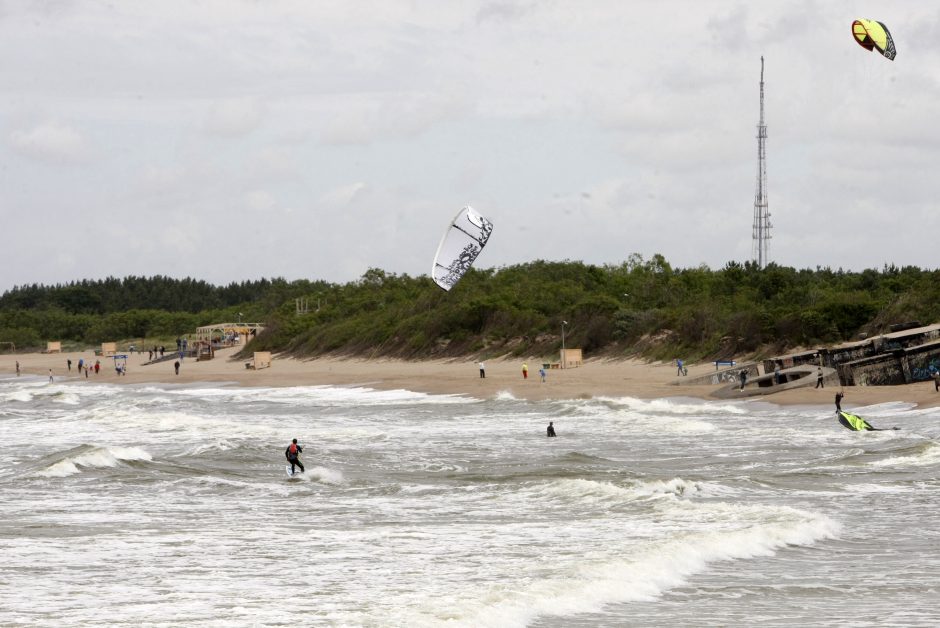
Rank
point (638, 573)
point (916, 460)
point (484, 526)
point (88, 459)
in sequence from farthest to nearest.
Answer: point (88, 459) → point (916, 460) → point (484, 526) → point (638, 573)

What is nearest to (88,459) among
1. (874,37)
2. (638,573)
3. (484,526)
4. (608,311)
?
(484,526)

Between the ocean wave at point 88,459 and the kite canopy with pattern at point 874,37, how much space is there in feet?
79.4

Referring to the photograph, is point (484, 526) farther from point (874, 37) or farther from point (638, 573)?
point (874, 37)

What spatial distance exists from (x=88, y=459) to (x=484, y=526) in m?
10.8

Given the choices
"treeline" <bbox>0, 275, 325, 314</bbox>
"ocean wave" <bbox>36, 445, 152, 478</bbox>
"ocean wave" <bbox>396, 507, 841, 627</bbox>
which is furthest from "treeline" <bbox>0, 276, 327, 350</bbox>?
"ocean wave" <bbox>396, 507, 841, 627</bbox>

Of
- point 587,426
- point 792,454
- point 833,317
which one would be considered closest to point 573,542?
point 792,454

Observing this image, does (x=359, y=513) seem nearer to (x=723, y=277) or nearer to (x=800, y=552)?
(x=800, y=552)

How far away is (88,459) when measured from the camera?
76.7 feet

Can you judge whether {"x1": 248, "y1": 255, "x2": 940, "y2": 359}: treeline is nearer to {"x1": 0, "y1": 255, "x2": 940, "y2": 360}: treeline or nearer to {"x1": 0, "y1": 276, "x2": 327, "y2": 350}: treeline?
{"x1": 0, "y1": 255, "x2": 940, "y2": 360}: treeline

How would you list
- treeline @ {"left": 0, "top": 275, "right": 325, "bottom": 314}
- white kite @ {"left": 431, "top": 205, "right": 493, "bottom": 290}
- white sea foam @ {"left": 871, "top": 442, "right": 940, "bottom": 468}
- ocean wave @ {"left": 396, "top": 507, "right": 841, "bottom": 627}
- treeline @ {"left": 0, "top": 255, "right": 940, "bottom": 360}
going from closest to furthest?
ocean wave @ {"left": 396, "top": 507, "right": 841, "bottom": 627} → white sea foam @ {"left": 871, "top": 442, "right": 940, "bottom": 468} → white kite @ {"left": 431, "top": 205, "right": 493, "bottom": 290} → treeline @ {"left": 0, "top": 255, "right": 940, "bottom": 360} → treeline @ {"left": 0, "top": 275, "right": 325, "bottom": 314}

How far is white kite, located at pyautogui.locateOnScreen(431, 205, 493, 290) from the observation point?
3191 centimetres

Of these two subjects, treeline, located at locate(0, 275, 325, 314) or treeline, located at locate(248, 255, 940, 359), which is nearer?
treeline, located at locate(248, 255, 940, 359)

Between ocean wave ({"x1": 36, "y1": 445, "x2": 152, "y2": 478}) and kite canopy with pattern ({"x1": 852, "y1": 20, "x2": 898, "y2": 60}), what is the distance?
24.2 metres

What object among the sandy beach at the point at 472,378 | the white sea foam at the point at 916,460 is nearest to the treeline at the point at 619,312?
the sandy beach at the point at 472,378
